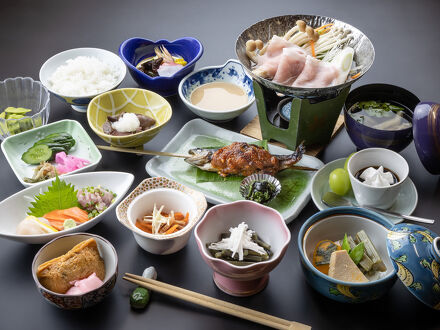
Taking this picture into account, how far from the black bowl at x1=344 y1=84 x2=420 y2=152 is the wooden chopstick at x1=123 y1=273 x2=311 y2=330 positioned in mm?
1028

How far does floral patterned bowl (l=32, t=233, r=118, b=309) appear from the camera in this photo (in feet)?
6.15

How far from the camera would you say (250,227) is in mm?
2150

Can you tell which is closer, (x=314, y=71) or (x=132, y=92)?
(x=314, y=71)

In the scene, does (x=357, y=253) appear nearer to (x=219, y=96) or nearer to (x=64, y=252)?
(x=64, y=252)

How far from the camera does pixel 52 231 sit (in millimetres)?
2176

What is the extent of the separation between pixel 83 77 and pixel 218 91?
78 cm

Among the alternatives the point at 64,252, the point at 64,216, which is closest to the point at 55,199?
the point at 64,216

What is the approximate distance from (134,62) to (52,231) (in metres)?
1.39

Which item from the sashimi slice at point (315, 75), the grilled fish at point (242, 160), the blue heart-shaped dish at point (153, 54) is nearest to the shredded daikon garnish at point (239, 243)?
the grilled fish at point (242, 160)

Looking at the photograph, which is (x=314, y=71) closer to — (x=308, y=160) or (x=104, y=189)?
(x=308, y=160)

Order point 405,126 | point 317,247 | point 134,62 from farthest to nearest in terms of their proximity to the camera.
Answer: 1. point 134,62
2. point 405,126
3. point 317,247

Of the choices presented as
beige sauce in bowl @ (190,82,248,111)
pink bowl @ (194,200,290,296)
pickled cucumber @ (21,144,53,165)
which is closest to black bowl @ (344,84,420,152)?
beige sauce in bowl @ (190,82,248,111)

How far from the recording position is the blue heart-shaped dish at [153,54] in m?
3.02

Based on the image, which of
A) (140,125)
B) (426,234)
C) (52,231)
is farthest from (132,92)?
(426,234)
